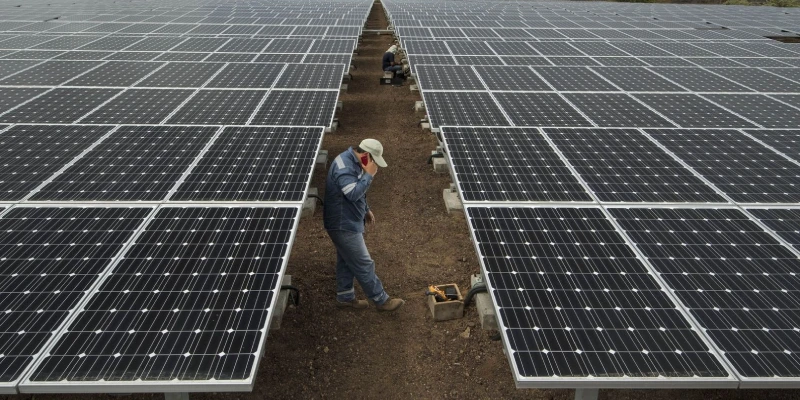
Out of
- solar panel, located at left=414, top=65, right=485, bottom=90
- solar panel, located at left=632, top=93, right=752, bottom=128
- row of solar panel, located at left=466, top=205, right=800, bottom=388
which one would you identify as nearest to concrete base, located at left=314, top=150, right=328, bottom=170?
solar panel, located at left=414, top=65, right=485, bottom=90

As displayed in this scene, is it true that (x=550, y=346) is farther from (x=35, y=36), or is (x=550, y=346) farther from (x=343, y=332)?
(x=35, y=36)

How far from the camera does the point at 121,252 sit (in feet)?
20.1

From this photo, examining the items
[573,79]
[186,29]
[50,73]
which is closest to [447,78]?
[573,79]

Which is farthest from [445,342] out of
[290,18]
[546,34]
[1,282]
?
[290,18]

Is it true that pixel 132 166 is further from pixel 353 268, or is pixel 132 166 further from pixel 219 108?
pixel 353 268

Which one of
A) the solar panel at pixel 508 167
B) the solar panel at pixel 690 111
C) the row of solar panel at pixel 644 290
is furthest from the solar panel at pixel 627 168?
the solar panel at pixel 690 111

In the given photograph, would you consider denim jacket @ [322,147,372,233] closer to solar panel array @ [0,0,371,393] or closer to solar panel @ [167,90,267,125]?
solar panel array @ [0,0,371,393]

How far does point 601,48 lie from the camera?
72.5ft

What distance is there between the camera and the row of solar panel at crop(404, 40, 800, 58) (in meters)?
20.6

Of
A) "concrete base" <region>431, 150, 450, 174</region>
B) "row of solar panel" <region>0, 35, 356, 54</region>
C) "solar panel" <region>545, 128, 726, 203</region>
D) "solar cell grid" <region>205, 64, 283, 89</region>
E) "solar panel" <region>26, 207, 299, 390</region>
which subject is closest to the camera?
"solar panel" <region>26, 207, 299, 390</region>

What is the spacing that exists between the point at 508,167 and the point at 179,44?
1931 centimetres

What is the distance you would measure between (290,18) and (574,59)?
21.7 m

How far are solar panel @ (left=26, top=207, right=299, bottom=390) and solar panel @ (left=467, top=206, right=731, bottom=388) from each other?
2.69 m

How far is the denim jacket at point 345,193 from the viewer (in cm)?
700
